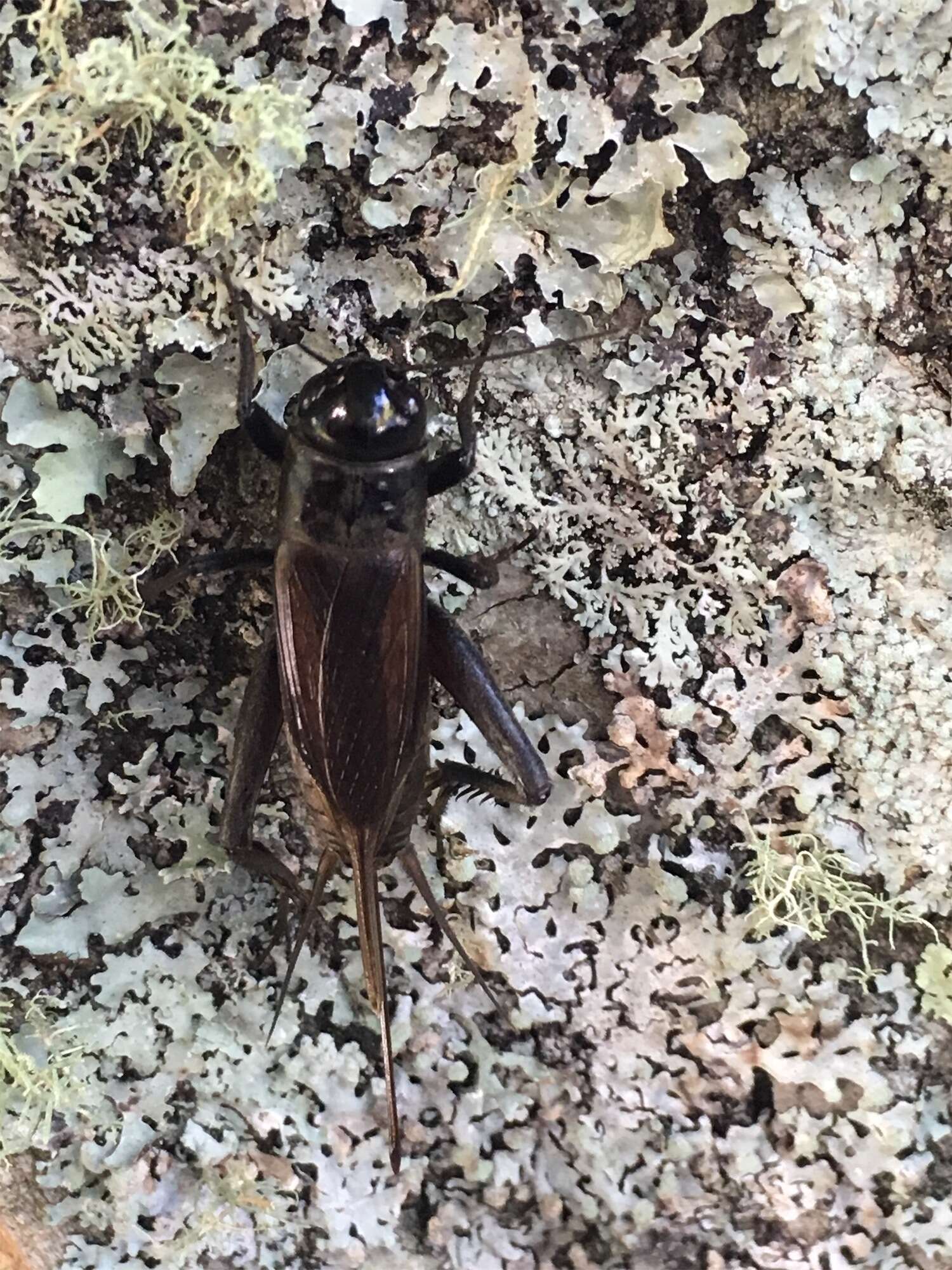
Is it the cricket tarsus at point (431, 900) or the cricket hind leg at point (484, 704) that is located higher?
the cricket hind leg at point (484, 704)

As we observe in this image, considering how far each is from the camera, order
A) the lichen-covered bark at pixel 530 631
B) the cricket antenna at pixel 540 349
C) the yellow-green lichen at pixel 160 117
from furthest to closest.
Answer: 1. the cricket antenna at pixel 540 349
2. the lichen-covered bark at pixel 530 631
3. the yellow-green lichen at pixel 160 117

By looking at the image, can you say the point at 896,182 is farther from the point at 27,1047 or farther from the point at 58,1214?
the point at 58,1214

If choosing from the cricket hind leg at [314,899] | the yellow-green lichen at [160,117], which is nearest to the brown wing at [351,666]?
the cricket hind leg at [314,899]

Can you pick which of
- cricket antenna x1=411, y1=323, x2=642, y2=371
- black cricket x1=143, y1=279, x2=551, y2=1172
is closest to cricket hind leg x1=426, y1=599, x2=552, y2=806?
black cricket x1=143, y1=279, x2=551, y2=1172

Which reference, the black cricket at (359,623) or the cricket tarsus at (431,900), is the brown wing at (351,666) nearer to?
the black cricket at (359,623)

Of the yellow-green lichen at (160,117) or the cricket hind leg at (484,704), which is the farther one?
the cricket hind leg at (484,704)

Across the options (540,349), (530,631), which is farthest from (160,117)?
(530,631)

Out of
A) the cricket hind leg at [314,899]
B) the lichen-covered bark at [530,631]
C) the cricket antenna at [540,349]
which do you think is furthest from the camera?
the cricket hind leg at [314,899]
